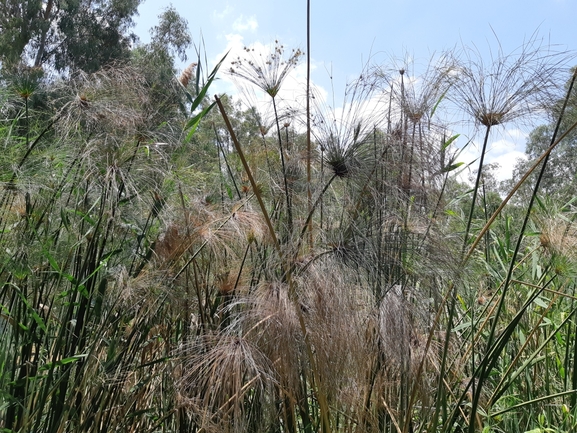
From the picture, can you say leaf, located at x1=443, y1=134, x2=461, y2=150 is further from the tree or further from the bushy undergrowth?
the tree

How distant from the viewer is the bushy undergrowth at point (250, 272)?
68.1 inches

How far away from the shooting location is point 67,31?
16.4 m

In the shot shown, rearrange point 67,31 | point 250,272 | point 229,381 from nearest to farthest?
point 229,381 → point 250,272 → point 67,31

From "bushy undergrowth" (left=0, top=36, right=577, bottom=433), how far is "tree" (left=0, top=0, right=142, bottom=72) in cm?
1478

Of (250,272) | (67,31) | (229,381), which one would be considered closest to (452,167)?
(250,272)

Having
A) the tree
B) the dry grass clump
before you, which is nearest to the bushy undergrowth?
the dry grass clump

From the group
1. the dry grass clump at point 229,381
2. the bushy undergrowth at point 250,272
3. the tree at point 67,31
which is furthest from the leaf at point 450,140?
the tree at point 67,31

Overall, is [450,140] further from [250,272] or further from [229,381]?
[229,381]

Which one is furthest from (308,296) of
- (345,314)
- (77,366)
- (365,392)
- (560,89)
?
(560,89)

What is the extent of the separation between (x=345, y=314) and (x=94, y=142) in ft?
3.76

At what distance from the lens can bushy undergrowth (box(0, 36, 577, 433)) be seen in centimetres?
173

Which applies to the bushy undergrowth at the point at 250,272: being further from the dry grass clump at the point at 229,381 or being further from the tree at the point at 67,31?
the tree at the point at 67,31

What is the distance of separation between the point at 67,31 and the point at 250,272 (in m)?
16.9

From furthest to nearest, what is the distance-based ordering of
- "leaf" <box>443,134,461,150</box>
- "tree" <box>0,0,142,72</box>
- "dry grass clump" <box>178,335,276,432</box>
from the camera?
"tree" <box>0,0,142,72</box> < "leaf" <box>443,134,461,150</box> < "dry grass clump" <box>178,335,276,432</box>
